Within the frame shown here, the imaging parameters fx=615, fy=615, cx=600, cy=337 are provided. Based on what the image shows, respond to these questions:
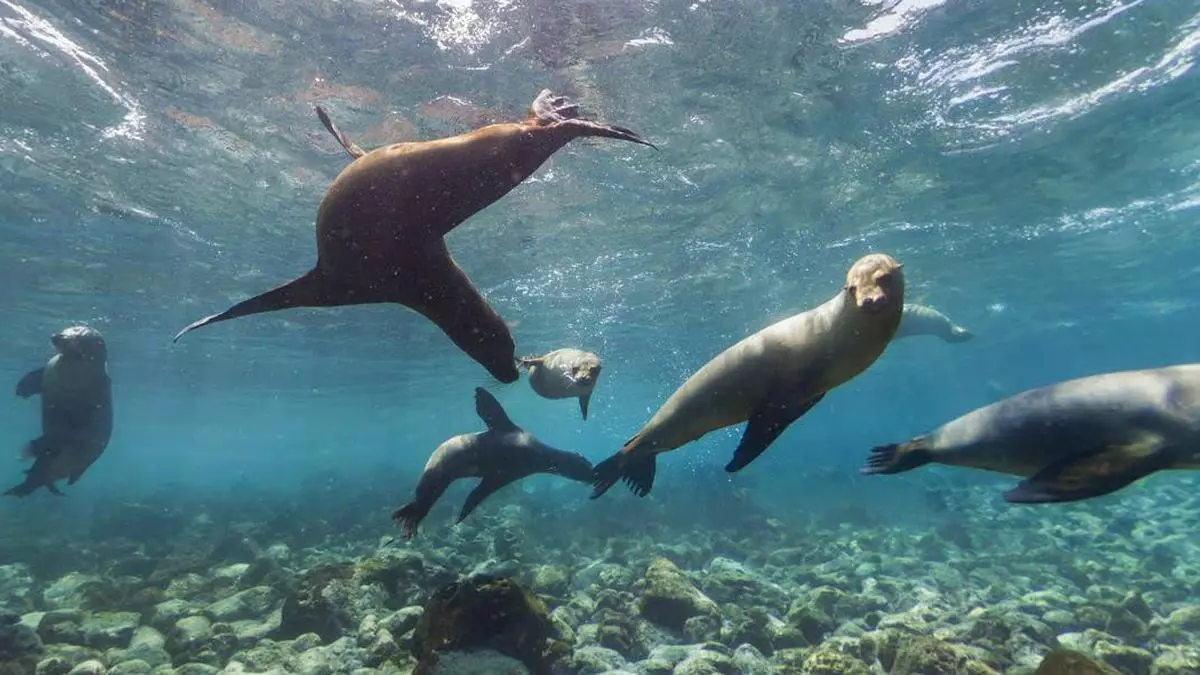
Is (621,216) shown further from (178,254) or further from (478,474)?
(178,254)

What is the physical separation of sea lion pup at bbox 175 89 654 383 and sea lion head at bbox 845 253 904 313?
Answer: 1.33 m

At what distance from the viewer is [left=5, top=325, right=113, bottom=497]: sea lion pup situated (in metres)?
8.38

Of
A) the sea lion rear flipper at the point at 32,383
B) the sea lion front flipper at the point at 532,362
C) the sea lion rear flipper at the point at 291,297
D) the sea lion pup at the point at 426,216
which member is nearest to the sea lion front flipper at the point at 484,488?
the sea lion front flipper at the point at 532,362

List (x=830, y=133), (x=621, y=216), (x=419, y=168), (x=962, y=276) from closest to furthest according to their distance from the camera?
(x=419, y=168)
(x=830, y=133)
(x=621, y=216)
(x=962, y=276)

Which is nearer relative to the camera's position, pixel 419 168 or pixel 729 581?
pixel 419 168

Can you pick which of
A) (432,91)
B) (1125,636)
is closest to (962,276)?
(1125,636)

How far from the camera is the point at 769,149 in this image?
13.3m

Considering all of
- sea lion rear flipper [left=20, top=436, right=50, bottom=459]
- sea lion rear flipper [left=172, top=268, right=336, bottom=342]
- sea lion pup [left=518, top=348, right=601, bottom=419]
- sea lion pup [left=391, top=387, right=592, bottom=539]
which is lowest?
sea lion pup [left=391, top=387, right=592, bottom=539]

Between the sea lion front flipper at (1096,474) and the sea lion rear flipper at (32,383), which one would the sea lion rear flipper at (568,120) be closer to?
the sea lion front flipper at (1096,474)

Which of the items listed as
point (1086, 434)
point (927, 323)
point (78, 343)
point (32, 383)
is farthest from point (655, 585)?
point (927, 323)

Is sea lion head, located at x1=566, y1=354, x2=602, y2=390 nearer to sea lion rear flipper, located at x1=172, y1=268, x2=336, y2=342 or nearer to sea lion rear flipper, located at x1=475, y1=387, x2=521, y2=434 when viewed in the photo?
sea lion rear flipper, located at x1=475, y1=387, x2=521, y2=434

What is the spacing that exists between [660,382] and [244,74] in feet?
126

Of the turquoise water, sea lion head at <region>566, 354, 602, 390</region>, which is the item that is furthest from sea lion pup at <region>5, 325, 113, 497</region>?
sea lion head at <region>566, 354, 602, 390</region>

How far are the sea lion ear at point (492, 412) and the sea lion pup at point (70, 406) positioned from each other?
18.3ft
